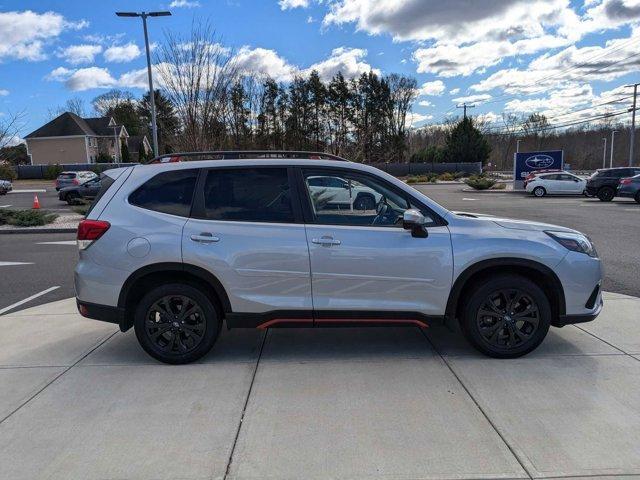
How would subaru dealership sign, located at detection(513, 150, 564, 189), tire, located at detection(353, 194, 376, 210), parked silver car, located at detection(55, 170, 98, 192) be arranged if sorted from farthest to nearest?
subaru dealership sign, located at detection(513, 150, 564, 189) < parked silver car, located at detection(55, 170, 98, 192) < tire, located at detection(353, 194, 376, 210)

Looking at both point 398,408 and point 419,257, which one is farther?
point 419,257

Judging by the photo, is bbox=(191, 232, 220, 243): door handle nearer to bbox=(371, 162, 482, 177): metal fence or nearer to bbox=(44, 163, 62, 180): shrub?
bbox=(44, 163, 62, 180): shrub

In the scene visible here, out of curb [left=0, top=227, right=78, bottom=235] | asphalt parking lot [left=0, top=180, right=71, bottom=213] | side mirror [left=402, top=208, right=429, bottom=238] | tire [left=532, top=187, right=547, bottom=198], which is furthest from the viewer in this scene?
tire [left=532, top=187, right=547, bottom=198]

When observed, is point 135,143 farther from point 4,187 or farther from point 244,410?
point 244,410

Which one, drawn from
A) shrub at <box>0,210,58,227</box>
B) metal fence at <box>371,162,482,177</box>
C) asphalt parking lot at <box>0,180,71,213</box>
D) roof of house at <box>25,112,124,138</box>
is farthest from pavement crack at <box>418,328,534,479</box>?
roof of house at <box>25,112,124,138</box>

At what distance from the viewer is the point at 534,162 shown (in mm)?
35312

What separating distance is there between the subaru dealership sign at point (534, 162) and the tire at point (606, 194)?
394 inches

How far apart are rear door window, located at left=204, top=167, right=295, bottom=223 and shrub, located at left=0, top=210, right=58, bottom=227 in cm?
1324

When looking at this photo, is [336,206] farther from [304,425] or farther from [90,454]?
[90,454]

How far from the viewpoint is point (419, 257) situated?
413 cm

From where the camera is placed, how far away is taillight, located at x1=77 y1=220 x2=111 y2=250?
13.9ft

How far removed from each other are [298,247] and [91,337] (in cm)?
264

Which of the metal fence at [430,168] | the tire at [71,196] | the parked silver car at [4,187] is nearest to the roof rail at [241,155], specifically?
the tire at [71,196]

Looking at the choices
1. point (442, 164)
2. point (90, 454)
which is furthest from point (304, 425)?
point (442, 164)
